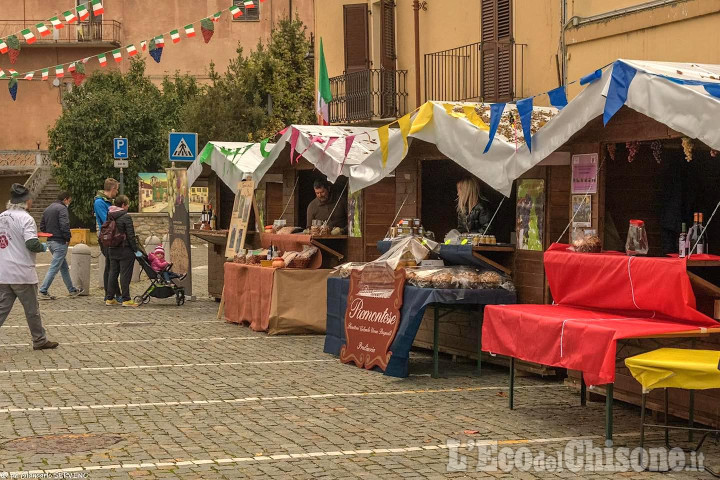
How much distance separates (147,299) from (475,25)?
6.87 metres

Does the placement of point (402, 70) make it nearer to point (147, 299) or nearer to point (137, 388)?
point (147, 299)

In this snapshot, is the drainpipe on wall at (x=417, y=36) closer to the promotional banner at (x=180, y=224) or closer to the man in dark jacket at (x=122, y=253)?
the promotional banner at (x=180, y=224)

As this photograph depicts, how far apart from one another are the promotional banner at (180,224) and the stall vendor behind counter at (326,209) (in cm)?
381

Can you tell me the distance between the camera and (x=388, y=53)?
2098 cm

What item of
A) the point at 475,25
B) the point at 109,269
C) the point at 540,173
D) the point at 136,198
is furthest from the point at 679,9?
the point at 136,198

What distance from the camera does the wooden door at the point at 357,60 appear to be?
21719 mm

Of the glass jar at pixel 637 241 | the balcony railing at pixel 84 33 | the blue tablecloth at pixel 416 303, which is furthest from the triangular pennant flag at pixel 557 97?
the balcony railing at pixel 84 33

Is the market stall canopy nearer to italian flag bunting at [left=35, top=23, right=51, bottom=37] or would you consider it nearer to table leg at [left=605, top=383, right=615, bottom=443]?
italian flag bunting at [left=35, top=23, right=51, bottom=37]

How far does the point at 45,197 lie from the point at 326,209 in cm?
3130

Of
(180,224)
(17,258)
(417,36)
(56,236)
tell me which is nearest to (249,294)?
(17,258)

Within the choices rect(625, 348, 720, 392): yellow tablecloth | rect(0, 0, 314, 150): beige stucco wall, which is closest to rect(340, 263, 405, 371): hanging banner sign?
rect(625, 348, 720, 392): yellow tablecloth

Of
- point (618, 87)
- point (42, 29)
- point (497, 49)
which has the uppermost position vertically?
point (42, 29)

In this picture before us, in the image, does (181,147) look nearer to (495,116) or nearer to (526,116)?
(495,116)

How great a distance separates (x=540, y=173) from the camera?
11.1m
